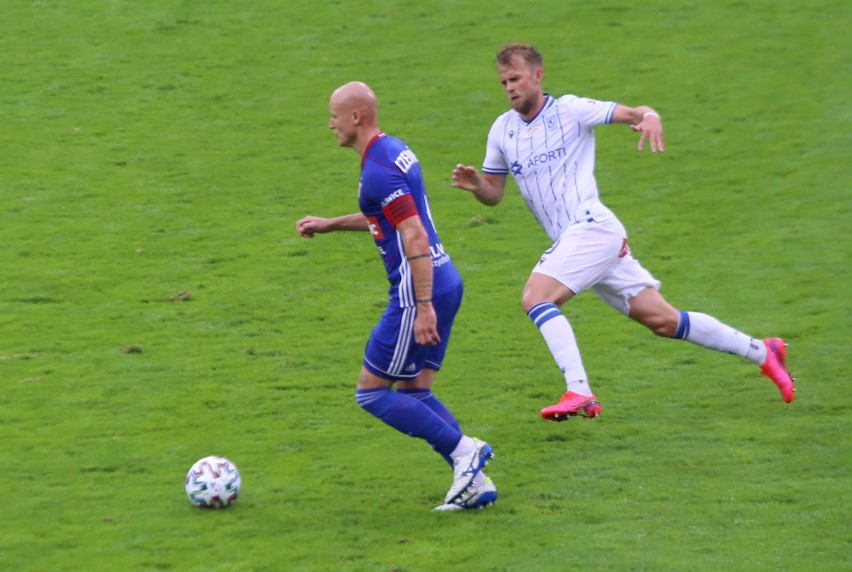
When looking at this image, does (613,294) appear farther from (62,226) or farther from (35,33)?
(35,33)

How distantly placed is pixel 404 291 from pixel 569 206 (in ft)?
5.79

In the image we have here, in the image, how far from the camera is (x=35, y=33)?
20578 millimetres

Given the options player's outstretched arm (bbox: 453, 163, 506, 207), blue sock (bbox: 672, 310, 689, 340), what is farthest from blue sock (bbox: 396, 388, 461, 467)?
blue sock (bbox: 672, 310, 689, 340)

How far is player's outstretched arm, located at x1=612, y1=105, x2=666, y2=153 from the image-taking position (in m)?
8.20

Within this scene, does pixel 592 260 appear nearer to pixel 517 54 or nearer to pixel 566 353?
pixel 566 353

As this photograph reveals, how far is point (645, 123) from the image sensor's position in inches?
328

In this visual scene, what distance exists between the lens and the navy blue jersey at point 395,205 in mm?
7207

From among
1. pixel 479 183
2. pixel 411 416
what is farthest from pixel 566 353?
pixel 479 183

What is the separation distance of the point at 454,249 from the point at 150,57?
787 cm

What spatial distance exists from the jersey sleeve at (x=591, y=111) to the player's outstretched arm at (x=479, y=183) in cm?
68

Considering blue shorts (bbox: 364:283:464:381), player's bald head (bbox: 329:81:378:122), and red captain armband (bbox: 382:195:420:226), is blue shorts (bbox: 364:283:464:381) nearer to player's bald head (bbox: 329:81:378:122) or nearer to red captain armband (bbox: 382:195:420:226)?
red captain armband (bbox: 382:195:420:226)

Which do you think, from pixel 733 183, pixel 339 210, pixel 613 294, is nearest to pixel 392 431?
pixel 613 294

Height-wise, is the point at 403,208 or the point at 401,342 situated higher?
the point at 403,208

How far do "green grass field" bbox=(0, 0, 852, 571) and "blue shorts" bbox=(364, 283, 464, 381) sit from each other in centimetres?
85
